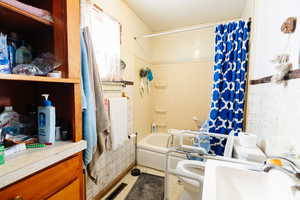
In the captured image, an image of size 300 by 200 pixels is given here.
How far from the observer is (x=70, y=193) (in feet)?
2.35

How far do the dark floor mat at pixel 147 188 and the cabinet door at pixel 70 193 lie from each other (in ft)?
3.29

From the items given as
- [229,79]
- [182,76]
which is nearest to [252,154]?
[229,79]

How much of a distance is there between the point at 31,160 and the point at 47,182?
0.45 feet

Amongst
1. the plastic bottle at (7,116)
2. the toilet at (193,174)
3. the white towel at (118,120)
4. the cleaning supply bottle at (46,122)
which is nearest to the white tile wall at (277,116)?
the toilet at (193,174)

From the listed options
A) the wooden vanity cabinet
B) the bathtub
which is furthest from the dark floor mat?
the wooden vanity cabinet

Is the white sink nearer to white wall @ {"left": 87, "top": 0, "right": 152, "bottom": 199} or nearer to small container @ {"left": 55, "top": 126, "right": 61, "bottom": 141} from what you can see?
small container @ {"left": 55, "top": 126, "right": 61, "bottom": 141}

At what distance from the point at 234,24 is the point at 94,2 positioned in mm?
1648

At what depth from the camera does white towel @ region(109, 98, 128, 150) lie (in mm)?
1438

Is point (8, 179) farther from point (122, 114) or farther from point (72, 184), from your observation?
point (122, 114)

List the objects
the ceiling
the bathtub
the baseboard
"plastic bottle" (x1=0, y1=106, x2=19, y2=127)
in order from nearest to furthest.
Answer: "plastic bottle" (x1=0, y1=106, x2=19, y2=127) < the baseboard < the ceiling < the bathtub

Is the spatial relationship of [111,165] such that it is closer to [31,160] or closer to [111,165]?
[111,165]

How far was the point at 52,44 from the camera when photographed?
794 millimetres

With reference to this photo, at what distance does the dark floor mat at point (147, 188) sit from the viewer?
1570 millimetres

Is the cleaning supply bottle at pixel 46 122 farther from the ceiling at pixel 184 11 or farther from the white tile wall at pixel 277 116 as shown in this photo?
the ceiling at pixel 184 11
